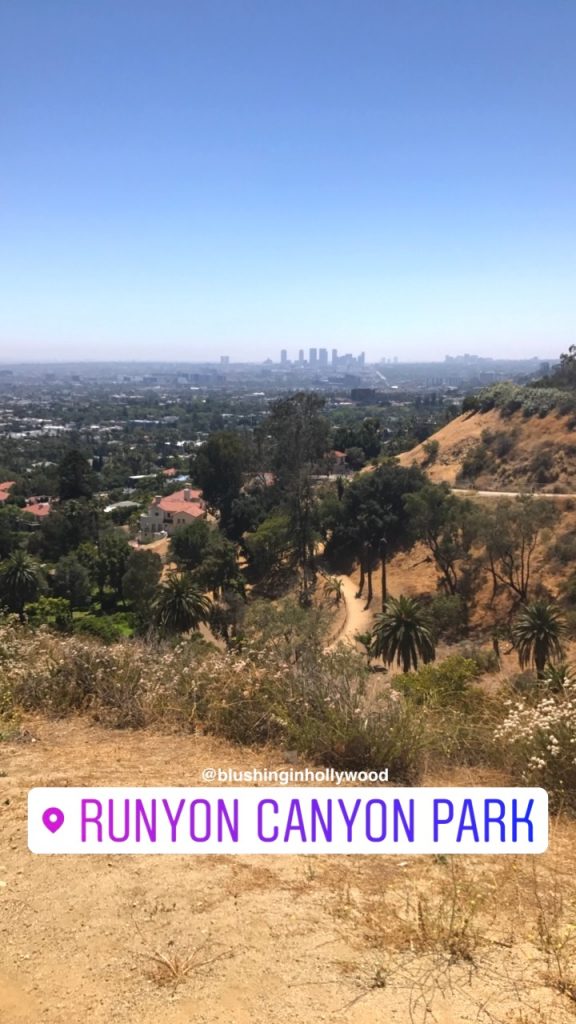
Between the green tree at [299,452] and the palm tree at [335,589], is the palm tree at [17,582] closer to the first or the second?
the palm tree at [335,589]

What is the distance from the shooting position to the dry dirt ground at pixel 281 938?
7.35 ft

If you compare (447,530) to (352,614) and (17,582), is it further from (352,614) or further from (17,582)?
(17,582)

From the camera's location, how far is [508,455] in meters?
33.2

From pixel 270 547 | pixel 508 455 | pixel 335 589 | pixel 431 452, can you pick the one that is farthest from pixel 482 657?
pixel 431 452

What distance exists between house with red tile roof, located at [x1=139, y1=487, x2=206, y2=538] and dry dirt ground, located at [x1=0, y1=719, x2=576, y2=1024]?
35044 millimetres

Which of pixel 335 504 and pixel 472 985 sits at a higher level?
pixel 472 985

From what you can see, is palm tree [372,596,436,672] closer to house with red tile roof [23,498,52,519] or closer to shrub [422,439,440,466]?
shrub [422,439,440,466]

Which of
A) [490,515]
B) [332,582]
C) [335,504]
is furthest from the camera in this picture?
[335,504]

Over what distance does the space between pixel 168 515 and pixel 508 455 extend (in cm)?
1987

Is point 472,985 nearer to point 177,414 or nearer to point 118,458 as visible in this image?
point 118,458

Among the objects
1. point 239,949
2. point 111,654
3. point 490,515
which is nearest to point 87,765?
point 111,654

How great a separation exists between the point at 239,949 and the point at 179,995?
0.97 feet

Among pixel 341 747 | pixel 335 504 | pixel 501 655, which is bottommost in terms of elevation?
pixel 501 655

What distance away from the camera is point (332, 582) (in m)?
24.8
